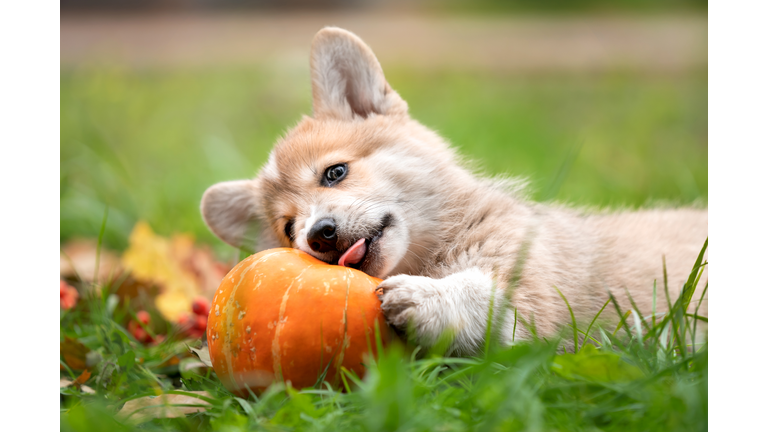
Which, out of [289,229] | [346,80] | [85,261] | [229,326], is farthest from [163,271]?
[229,326]

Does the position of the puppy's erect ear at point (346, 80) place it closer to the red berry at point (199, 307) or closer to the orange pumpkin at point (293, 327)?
the red berry at point (199, 307)

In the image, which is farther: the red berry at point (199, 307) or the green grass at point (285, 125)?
Result: the green grass at point (285, 125)

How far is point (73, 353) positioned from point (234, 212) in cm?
109

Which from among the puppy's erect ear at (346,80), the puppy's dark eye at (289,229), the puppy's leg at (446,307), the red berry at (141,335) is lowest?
the red berry at (141,335)

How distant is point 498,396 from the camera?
1.70 metres

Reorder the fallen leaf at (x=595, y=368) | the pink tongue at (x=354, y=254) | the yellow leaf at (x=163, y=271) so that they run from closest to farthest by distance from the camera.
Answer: the fallen leaf at (x=595, y=368) → the pink tongue at (x=354, y=254) → the yellow leaf at (x=163, y=271)

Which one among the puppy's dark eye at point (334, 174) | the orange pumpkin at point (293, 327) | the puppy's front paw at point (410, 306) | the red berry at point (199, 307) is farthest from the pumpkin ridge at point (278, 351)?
the red berry at point (199, 307)

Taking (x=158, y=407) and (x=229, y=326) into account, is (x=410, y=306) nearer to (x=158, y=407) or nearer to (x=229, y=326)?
(x=229, y=326)

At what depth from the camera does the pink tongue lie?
243cm

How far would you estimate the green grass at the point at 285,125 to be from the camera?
5418mm

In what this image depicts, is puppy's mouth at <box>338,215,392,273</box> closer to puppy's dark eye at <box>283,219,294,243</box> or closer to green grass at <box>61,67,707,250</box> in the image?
puppy's dark eye at <box>283,219,294,243</box>

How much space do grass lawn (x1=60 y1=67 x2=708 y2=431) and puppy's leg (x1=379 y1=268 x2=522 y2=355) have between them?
0.10m
